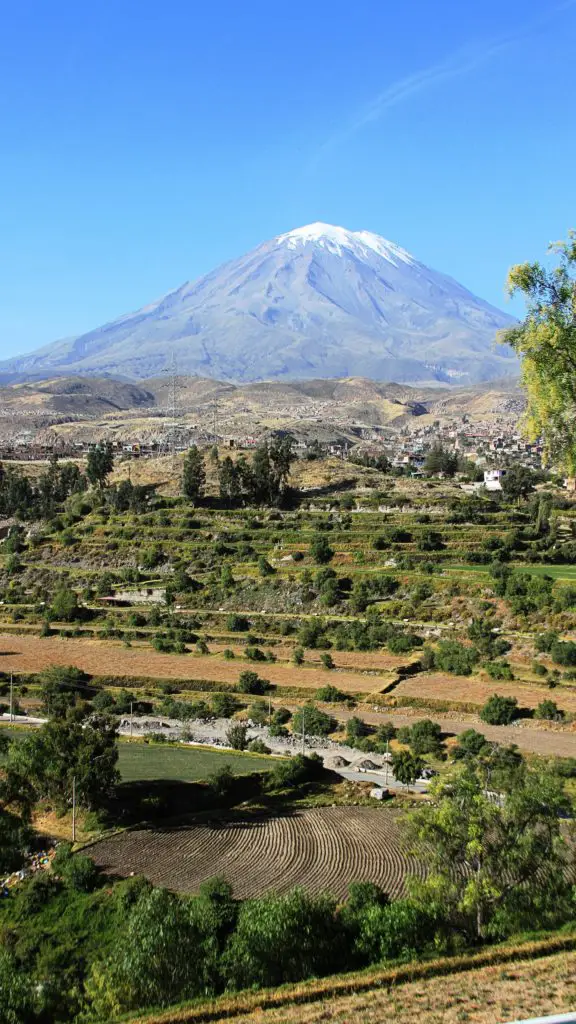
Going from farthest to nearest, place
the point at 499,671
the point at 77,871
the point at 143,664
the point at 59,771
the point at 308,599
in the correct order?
1. the point at 308,599
2. the point at 143,664
3. the point at 499,671
4. the point at 59,771
5. the point at 77,871

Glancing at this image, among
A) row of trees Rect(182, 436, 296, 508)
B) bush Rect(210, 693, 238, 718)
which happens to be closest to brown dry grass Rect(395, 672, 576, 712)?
bush Rect(210, 693, 238, 718)

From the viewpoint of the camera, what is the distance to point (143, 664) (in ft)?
105

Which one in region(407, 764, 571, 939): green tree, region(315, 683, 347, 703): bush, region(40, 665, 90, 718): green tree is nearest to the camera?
region(407, 764, 571, 939): green tree

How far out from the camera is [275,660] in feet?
106

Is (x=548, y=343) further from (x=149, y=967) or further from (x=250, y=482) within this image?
(x=250, y=482)

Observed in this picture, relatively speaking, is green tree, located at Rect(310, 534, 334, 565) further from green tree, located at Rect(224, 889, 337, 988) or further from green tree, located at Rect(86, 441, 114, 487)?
green tree, located at Rect(224, 889, 337, 988)

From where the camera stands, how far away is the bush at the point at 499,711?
81.1ft

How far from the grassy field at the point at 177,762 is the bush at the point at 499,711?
21.9 ft

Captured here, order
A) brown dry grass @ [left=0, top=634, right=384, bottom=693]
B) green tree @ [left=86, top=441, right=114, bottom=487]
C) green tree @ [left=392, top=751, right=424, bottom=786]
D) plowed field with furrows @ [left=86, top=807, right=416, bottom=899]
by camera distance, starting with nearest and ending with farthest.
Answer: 1. plowed field with furrows @ [left=86, top=807, right=416, bottom=899]
2. green tree @ [left=392, top=751, right=424, bottom=786]
3. brown dry grass @ [left=0, top=634, right=384, bottom=693]
4. green tree @ [left=86, top=441, right=114, bottom=487]

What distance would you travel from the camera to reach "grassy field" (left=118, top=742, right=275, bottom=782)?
2081 centimetres

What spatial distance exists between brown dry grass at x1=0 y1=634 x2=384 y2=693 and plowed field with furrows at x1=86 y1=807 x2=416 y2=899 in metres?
11.6

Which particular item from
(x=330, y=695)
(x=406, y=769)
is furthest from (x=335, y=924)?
(x=330, y=695)

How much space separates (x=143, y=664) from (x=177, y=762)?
10219mm

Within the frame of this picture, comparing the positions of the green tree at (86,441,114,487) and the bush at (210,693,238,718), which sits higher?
the green tree at (86,441,114,487)
